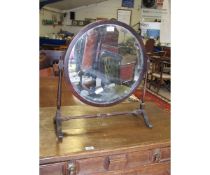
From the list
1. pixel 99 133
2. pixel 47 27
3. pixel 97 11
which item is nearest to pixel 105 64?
Answer: pixel 99 133

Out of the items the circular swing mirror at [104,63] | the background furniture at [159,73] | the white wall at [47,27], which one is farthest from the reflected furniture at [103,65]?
the white wall at [47,27]

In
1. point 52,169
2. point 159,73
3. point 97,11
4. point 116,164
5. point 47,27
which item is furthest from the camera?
point 97,11

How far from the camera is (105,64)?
45.3 inches

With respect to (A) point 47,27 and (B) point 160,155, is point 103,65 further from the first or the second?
(A) point 47,27

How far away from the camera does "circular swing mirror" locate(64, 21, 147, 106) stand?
105cm

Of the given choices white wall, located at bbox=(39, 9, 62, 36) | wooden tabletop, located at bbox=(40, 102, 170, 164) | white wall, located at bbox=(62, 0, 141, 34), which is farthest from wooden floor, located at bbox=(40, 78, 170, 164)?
white wall, located at bbox=(62, 0, 141, 34)

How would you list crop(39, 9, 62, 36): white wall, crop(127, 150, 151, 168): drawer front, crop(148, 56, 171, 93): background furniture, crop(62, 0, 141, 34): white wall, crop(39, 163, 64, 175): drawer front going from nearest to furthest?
1. crop(39, 163, 64, 175): drawer front
2. crop(127, 150, 151, 168): drawer front
3. crop(148, 56, 171, 93): background furniture
4. crop(39, 9, 62, 36): white wall
5. crop(62, 0, 141, 34): white wall

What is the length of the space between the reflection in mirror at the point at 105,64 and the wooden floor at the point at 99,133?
0.13 meters

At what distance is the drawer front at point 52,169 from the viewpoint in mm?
896

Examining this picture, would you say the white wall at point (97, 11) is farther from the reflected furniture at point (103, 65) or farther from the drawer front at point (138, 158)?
the drawer front at point (138, 158)

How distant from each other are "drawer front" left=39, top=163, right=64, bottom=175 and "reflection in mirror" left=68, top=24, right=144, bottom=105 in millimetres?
310

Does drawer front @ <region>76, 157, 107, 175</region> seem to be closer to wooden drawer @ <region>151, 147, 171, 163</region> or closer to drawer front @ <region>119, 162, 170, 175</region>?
drawer front @ <region>119, 162, 170, 175</region>
